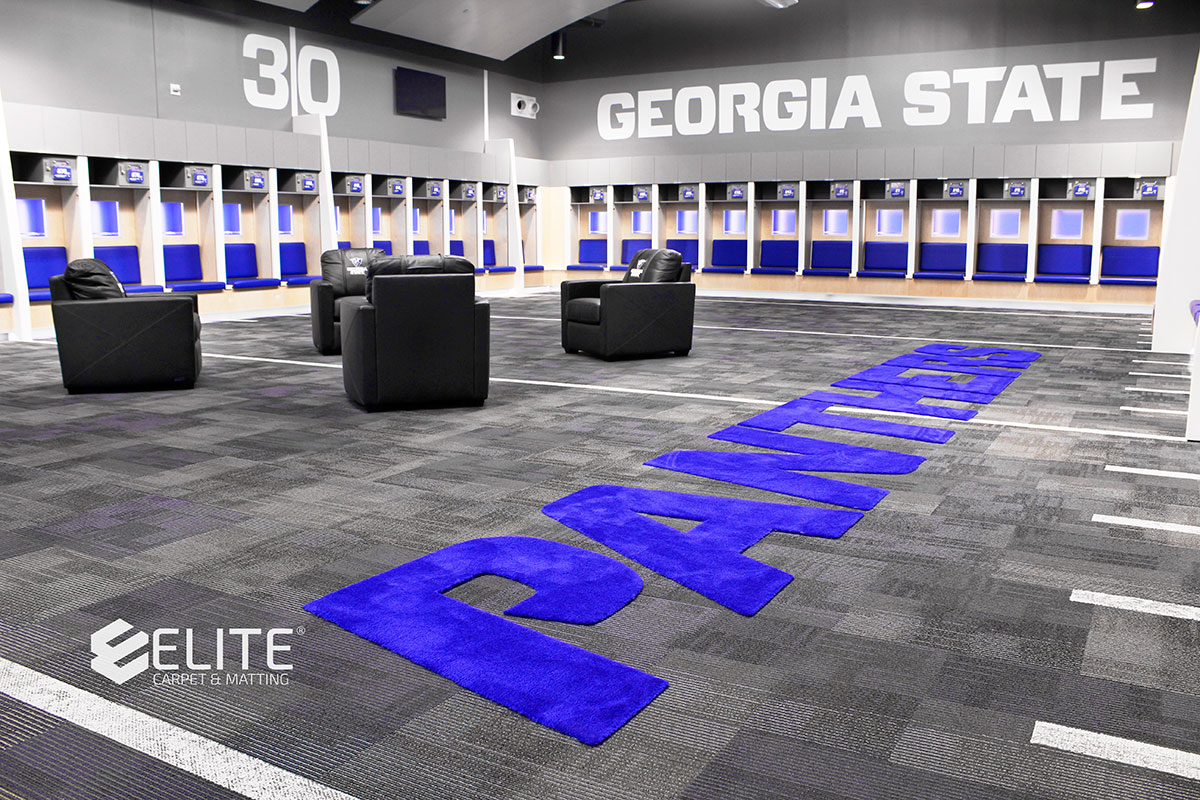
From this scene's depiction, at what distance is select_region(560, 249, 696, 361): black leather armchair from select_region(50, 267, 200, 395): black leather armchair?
2730mm

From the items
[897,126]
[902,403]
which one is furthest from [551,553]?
[897,126]

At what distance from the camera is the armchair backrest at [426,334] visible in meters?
5.18

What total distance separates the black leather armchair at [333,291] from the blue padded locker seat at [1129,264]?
32.9 ft

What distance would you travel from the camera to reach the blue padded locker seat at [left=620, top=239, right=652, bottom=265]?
16.5 metres

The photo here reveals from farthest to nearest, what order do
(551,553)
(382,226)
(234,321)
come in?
(382,226) < (234,321) < (551,553)

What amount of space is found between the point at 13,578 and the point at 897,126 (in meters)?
14.0

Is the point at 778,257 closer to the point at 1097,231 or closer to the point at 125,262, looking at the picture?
the point at 1097,231

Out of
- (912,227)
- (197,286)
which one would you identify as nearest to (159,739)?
(197,286)

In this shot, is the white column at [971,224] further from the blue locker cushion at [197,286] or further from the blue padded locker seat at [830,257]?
the blue locker cushion at [197,286]

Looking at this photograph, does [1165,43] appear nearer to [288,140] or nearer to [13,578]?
[288,140]

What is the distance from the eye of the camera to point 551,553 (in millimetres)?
3016

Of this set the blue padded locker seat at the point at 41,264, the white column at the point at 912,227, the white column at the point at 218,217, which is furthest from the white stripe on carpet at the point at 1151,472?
the white column at the point at 912,227

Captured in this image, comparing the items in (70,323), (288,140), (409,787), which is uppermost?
(288,140)

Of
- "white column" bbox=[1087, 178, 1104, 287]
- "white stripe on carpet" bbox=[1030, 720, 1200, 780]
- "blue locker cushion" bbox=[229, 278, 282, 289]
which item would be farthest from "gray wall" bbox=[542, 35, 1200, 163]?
"white stripe on carpet" bbox=[1030, 720, 1200, 780]
